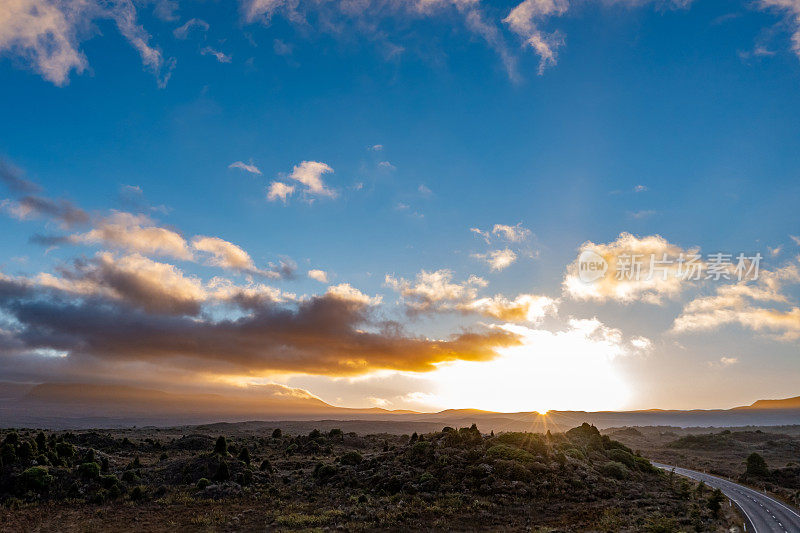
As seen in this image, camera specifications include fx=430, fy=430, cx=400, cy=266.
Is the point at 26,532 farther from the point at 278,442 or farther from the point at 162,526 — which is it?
the point at 278,442

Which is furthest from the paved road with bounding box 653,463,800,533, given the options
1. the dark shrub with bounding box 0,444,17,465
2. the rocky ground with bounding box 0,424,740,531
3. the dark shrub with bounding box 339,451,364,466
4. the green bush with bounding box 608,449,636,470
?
the dark shrub with bounding box 0,444,17,465

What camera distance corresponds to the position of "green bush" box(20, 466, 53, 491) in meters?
46.2

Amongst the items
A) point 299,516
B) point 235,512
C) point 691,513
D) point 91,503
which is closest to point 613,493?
point 691,513

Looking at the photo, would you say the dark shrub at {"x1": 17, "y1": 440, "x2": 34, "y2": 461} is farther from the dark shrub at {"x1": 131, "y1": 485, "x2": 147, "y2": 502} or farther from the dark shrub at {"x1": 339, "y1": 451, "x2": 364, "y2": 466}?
the dark shrub at {"x1": 339, "y1": 451, "x2": 364, "y2": 466}

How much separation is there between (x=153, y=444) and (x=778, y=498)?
330 ft

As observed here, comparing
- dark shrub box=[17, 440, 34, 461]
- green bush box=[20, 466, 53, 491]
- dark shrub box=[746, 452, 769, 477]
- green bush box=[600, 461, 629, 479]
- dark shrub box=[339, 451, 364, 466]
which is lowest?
dark shrub box=[746, 452, 769, 477]

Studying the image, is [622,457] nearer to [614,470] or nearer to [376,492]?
[614,470]

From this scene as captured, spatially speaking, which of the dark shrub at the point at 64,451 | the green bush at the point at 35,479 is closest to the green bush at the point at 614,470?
the green bush at the point at 35,479

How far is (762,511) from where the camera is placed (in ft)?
152

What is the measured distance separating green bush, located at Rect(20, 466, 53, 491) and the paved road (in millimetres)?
70395

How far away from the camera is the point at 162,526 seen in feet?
123

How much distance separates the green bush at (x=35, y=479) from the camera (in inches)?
1818

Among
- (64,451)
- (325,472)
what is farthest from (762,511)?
(64,451)

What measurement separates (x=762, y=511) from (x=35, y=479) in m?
78.7
